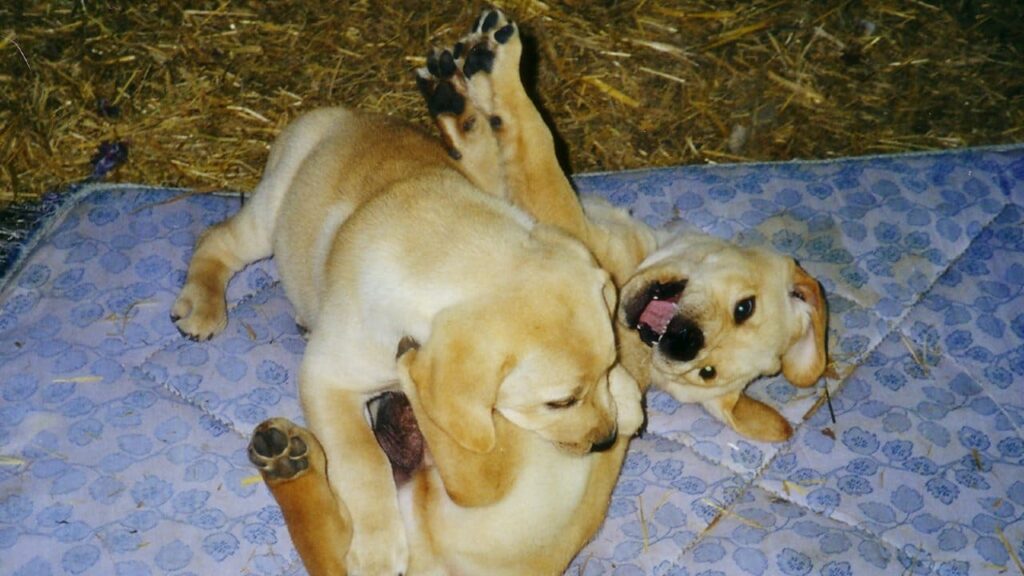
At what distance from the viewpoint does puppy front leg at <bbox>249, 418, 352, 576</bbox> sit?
2740 mm

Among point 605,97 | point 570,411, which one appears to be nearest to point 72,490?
point 570,411

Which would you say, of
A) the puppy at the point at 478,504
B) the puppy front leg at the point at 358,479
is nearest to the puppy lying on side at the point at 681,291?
the puppy at the point at 478,504

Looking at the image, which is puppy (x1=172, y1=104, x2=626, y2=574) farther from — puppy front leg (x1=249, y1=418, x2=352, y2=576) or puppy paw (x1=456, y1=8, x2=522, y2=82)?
puppy paw (x1=456, y1=8, x2=522, y2=82)

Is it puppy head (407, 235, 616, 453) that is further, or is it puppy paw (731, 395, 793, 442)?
puppy paw (731, 395, 793, 442)

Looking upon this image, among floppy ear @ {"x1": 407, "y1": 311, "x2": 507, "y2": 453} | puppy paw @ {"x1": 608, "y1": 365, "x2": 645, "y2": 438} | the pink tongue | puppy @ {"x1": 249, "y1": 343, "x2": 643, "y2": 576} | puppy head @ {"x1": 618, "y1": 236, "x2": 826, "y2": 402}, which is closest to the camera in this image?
floppy ear @ {"x1": 407, "y1": 311, "x2": 507, "y2": 453}

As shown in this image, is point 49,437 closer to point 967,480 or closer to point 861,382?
point 861,382

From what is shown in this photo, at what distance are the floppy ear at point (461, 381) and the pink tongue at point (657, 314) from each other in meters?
1.17

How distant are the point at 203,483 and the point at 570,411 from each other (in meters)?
1.30

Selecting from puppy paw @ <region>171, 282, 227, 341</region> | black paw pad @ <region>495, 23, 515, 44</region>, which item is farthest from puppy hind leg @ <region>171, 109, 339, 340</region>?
black paw pad @ <region>495, 23, 515, 44</region>

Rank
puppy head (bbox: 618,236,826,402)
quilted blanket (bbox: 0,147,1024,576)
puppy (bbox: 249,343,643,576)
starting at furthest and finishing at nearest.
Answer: puppy head (bbox: 618,236,826,402) → quilted blanket (bbox: 0,147,1024,576) → puppy (bbox: 249,343,643,576)

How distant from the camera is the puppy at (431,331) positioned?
237cm

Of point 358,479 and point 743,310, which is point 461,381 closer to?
point 358,479

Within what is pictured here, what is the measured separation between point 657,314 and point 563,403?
3.30 ft

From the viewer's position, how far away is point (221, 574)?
9.77ft
